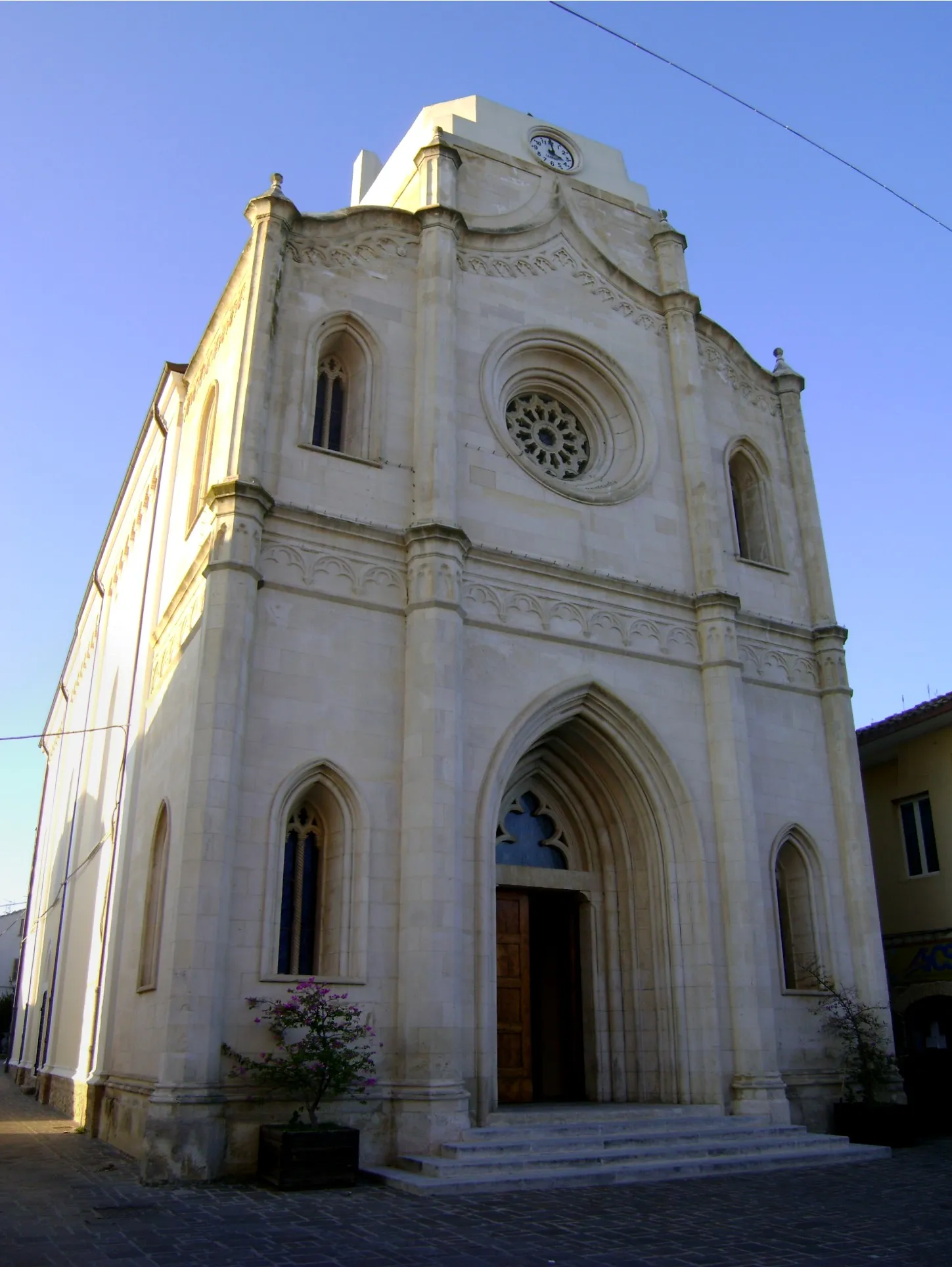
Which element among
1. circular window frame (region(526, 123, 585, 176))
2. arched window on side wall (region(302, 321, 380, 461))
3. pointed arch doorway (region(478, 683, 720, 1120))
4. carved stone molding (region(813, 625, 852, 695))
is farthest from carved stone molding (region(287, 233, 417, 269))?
carved stone molding (region(813, 625, 852, 695))

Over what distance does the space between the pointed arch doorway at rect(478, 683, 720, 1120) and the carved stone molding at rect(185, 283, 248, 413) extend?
7.69m

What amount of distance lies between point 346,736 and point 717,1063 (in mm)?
6681

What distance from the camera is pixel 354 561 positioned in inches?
569

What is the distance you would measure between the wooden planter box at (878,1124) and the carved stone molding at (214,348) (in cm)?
1448

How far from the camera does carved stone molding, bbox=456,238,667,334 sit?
1769cm

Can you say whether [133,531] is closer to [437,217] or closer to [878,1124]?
[437,217]

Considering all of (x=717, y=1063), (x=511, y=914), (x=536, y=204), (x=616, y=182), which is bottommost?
(x=717, y=1063)

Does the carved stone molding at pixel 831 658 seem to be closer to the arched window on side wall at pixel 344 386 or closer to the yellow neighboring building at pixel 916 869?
the yellow neighboring building at pixel 916 869

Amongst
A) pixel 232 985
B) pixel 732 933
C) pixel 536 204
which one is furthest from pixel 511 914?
pixel 536 204

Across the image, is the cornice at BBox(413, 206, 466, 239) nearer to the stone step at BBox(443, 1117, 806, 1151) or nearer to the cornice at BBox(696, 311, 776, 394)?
the cornice at BBox(696, 311, 776, 394)

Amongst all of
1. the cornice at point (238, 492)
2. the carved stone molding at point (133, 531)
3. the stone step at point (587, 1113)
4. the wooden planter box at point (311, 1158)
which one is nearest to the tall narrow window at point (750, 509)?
the cornice at point (238, 492)

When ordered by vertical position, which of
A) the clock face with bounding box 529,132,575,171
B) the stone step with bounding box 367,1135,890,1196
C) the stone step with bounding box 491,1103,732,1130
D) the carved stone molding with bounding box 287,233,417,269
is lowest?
the stone step with bounding box 367,1135,890,1196

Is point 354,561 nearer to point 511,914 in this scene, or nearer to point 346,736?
point 346,736

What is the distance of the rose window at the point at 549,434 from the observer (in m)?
17.7
